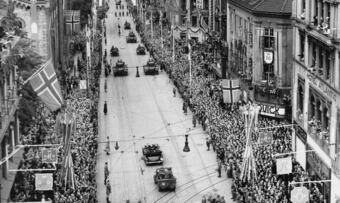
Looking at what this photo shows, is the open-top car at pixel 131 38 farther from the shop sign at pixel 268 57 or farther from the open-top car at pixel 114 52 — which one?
the shop sign at pixel 268 57

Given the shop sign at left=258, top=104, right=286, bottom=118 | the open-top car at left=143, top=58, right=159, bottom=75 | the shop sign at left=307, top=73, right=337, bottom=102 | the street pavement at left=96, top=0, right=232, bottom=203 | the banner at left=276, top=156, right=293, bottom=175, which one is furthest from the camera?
the open-top car at left=143, top=58, right=159, bottom=75

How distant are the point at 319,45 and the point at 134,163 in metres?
19.0

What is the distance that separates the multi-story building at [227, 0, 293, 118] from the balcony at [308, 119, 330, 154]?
15542mm

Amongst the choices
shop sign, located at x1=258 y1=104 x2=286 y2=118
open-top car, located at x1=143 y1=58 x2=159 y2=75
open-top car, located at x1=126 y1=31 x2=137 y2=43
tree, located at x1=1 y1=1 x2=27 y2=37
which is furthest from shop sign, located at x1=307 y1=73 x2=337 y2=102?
open-top car, located at x1=126 y1=31 x2=137 y2=43

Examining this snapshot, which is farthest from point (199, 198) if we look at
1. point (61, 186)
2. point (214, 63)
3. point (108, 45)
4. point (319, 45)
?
point (108, 45)

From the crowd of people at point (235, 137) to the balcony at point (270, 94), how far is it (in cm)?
223

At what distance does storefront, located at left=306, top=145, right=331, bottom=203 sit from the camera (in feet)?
190

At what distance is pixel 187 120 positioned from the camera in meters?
86.8

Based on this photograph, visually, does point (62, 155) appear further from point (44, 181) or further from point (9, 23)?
point (44, 181)

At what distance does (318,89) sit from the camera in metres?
62.2

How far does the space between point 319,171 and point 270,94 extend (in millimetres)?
24225

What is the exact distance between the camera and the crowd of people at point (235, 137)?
57.1 metres

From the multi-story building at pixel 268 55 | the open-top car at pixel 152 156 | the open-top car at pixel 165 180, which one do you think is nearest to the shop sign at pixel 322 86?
the open-top car at pixel 165 180

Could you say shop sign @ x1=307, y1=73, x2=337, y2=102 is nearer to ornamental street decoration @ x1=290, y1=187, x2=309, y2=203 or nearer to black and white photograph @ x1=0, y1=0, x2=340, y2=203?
black and white photograph @ x1=0, y1=0, x2=340, y2=203
